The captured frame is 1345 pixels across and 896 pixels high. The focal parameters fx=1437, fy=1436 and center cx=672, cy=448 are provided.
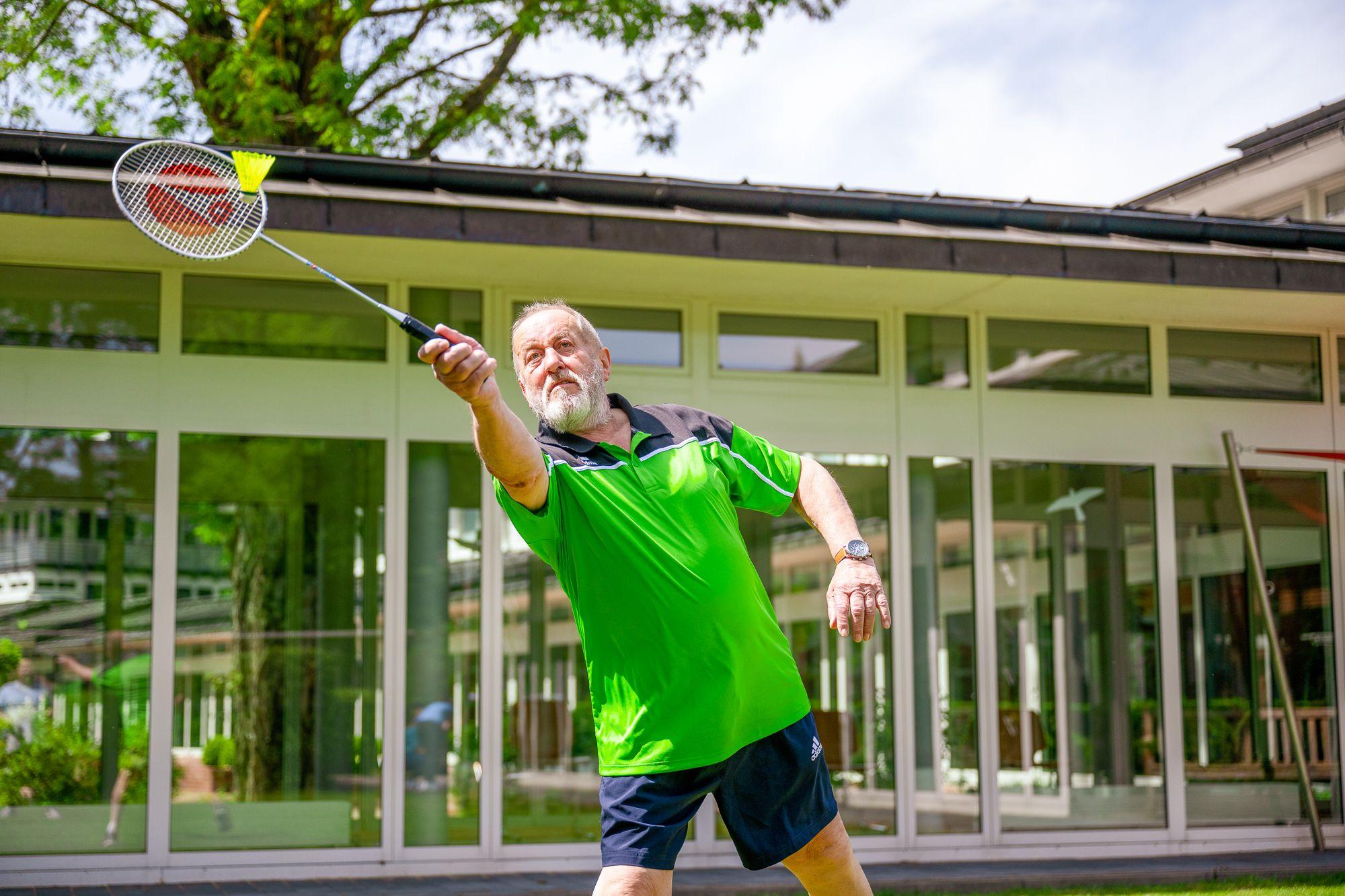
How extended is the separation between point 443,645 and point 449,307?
1901 mm

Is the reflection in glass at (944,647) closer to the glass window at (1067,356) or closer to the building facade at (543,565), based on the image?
the building facade at (543,565)

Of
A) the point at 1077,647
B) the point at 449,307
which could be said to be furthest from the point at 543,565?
the point at 1077,647

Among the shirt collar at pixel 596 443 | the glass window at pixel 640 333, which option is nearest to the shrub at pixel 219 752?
the glass window at pixel 640 333

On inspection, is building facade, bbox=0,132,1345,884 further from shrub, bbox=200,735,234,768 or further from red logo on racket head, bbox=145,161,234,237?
red logo on racket head, bbox=145,161,234,237

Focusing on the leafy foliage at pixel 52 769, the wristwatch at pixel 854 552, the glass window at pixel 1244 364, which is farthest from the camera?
the glass window at pixel 1244 364

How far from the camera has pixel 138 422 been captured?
7590mm

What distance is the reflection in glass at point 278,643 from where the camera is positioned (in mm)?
7602

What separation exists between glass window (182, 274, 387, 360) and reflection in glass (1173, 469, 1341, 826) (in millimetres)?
5127

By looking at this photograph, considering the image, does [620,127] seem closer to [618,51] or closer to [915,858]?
[618,51]

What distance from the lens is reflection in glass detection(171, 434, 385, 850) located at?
299 inches

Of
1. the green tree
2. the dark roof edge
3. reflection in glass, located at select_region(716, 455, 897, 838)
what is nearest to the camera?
the dark roof edge

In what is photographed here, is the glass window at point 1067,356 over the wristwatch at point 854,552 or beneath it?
over

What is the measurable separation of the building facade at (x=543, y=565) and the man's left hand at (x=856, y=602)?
4.17 meters

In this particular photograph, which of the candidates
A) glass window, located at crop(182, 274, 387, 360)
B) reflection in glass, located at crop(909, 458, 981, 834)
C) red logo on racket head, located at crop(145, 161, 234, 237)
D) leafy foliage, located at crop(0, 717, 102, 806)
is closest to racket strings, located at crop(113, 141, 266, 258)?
red logo on racket head, located at crop(145, 161, 234, 237)
